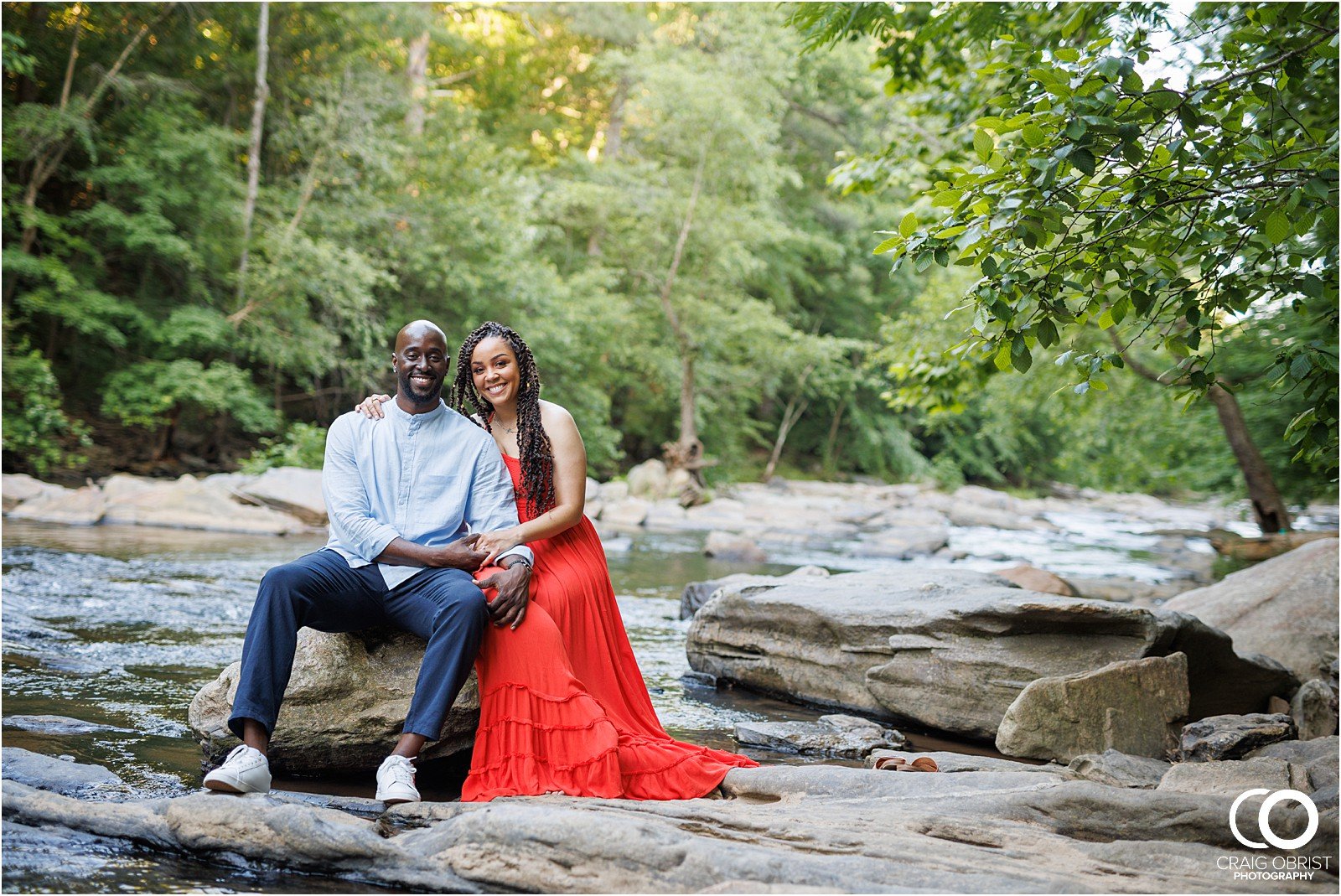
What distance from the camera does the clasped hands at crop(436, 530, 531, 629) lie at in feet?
13.0

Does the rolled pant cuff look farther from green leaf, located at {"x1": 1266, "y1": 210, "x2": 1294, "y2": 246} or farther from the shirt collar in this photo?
green leaf, located at {"x1": 1266, "y1": 210, "x2": 1294, "y2": 246}

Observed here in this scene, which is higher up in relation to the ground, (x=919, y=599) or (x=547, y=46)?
(x=547, y=46)

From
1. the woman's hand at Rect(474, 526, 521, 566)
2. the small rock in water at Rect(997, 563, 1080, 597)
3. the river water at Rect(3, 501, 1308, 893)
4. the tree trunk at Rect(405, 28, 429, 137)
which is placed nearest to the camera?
the river water at Rect(3, 501, 1308, 893)

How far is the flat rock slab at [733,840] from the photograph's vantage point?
9.34 feet

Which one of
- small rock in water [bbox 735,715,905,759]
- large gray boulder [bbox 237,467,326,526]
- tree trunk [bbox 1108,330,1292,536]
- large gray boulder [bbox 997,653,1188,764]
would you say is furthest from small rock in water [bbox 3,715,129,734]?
tree trunk [bbox 1108,330,1292,536]

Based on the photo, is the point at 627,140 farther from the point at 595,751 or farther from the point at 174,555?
the point at 595,751

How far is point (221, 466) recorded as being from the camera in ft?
61.7

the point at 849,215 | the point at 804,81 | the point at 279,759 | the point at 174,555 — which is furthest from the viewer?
the point at 849,215

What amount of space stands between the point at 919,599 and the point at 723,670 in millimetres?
1405

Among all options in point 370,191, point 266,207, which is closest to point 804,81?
point 370,191

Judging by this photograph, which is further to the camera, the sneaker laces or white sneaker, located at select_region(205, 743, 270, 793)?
the sneaker laces

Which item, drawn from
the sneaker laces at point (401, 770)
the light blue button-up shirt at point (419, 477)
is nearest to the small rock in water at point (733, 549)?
the light blue button-up shirt at point (419, 477)

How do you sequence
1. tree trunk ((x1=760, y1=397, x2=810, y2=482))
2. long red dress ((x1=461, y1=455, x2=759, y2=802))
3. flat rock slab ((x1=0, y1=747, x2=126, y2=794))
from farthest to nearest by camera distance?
1. tree trunk ((x1=760, y1=397, x2=810, y2=482))
2. long red dress ((x1=461, y1=455, x2=759, y2=802))
3. flat rock slab ((x1=0, y1=747, x2=126, y2=794))

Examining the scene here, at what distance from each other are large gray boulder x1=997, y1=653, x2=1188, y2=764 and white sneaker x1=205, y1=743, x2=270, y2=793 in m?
3.41
